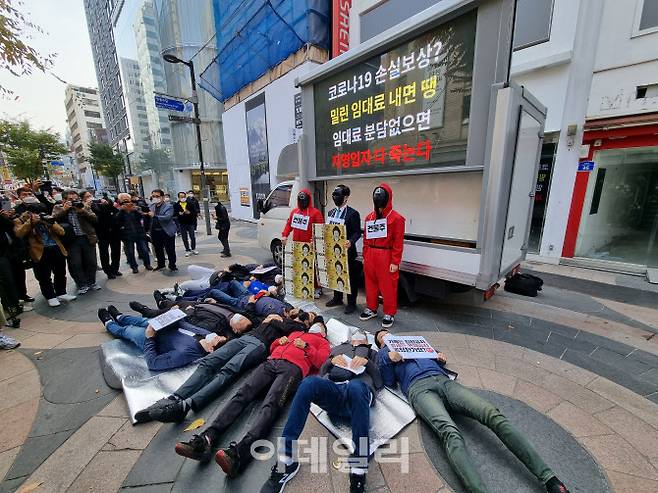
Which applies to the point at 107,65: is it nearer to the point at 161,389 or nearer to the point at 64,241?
the point at 64,241

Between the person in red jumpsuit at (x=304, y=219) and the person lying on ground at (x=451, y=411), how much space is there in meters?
2.39

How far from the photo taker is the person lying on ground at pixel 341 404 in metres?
1.81

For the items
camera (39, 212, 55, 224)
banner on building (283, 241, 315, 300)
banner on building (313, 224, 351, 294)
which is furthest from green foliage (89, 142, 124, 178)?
banner on building (313, 224, 351, 294)

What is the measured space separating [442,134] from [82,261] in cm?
691

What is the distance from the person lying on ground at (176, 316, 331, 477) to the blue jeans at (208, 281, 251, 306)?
1.60 meters

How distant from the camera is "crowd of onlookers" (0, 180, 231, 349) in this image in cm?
432

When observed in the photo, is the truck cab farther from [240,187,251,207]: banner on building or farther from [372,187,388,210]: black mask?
[240,187,251,207]: banner on building

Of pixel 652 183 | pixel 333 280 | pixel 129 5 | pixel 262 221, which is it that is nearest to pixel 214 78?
pixel 129 5

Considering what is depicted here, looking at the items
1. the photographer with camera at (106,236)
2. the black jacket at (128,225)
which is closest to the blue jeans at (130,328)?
the photographer with camera at (106,236)

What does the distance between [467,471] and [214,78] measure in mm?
25999

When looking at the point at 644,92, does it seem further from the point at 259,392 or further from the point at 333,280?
the point at 259,392

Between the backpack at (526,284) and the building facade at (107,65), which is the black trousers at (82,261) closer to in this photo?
the backpack at (526,284)

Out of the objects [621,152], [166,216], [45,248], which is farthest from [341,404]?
[621,152]

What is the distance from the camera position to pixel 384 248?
3.75 m
